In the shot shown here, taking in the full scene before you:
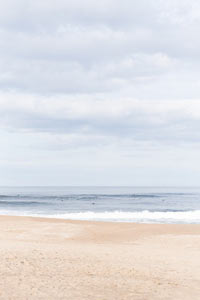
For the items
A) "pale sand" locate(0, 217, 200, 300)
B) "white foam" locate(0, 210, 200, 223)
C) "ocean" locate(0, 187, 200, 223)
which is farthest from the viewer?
"ocean" locate(0, 187, 200, 223)

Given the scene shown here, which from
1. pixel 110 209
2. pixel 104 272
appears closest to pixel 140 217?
pixel 110 209

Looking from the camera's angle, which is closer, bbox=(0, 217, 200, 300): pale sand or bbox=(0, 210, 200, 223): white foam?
bbox=(0, 217, 200, 300): pale sand

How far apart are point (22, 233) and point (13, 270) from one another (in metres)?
11.6

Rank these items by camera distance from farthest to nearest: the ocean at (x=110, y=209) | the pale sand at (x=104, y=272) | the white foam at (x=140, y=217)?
the ocean at (x=110, y=209)
the white foam at (x=140, y=217)
the pale sand at (x=104, y=272)

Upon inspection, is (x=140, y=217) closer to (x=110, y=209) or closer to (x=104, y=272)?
(x=110, y=209)

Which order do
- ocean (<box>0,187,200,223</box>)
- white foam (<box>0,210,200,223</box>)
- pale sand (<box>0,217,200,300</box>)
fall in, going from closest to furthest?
pale sand (<box>0,217,200,300</box>) < white foam (<box>0,210,200,223</box>) < ocean (<box>0,187,200,223</box>)

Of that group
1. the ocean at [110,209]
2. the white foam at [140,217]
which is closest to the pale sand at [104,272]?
the white foam at [140,217]

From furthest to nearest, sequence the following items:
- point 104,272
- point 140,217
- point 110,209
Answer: point 110,209 < point 140,217 < point 104,272

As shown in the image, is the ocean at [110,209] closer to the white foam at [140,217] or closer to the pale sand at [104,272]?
the white foam at [140,217]

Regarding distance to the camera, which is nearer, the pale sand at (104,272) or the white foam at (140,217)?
the pale sand at (104,272)

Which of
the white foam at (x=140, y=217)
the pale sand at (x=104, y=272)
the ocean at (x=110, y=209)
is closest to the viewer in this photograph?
the pale sand at (x=104, y=272)

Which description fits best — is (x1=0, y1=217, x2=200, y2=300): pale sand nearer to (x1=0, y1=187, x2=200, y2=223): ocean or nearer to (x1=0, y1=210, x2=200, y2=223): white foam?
(x1=0, y1=210, x2=200, y2=223): white foam

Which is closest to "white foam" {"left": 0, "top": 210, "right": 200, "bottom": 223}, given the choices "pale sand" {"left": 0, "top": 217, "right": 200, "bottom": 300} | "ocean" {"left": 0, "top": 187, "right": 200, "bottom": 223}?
"ocean" {"left": 0, "top": 187, "right": 200, "bottom": 223}

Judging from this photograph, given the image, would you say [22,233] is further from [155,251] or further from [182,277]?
[182,277]
